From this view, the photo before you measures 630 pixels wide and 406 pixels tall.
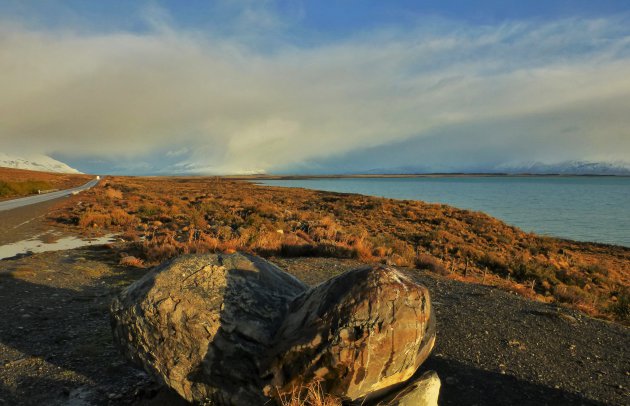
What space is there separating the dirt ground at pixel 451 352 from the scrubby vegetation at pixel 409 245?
10.2ft

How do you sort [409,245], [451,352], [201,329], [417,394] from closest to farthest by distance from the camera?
1. [417,394]
2. [201,329]
3. [451,352]
4. [409,245]

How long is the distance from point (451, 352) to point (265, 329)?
3.27m

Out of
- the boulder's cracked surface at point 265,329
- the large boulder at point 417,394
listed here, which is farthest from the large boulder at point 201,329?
the large boulder at point 417,394

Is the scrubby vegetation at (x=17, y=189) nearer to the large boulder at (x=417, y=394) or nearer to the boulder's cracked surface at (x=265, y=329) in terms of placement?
the boulder's cracked surface at (x=265, y=329)

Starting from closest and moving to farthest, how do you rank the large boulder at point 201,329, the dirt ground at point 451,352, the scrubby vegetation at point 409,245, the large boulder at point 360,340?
the large boulder at point 360,340
the large boulder at point 201,329
the dirt ground at point 451,352
the scrubby vegetation at point 409,245

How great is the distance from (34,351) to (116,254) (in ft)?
25.6

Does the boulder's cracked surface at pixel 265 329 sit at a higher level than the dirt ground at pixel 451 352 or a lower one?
higher

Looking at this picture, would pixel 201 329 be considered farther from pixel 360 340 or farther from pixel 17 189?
pixel 17 189

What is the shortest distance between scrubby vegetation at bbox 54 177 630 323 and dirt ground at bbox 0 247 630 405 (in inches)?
122

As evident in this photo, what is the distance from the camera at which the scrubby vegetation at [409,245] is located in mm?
13344

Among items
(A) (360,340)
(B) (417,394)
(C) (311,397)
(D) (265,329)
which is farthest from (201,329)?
(B) (417,394)

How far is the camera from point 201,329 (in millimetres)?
4320

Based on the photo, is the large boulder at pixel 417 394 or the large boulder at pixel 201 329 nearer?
the large boulder at pixel 417 394

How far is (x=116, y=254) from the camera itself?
13102 mm
